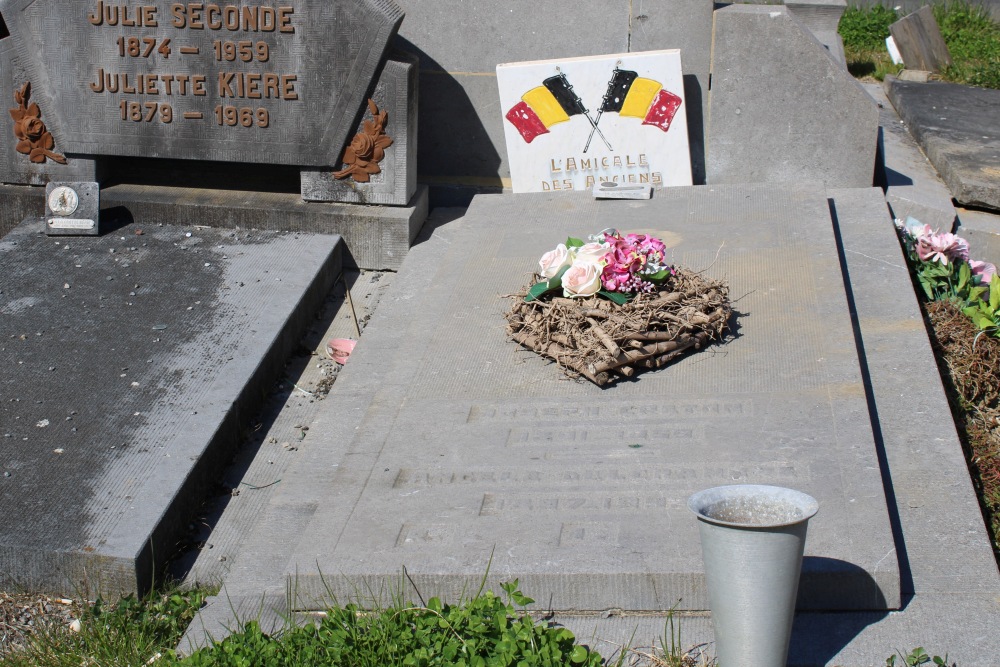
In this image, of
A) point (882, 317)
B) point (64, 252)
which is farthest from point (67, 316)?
point (882, 317)

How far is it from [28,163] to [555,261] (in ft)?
10.6

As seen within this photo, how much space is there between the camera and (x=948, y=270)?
4.76m

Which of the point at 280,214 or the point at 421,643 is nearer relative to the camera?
the point at 421,643

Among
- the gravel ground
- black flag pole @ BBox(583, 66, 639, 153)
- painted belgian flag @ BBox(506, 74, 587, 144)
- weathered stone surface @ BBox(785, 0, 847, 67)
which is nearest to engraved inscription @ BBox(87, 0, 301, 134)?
painted belgian flag @ BBox(506, 74, 587, 144)

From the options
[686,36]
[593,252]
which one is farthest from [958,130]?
[593,252]

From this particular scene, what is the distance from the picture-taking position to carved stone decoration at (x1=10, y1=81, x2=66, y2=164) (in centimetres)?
551

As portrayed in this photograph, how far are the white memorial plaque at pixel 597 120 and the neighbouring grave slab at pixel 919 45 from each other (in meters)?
4.12

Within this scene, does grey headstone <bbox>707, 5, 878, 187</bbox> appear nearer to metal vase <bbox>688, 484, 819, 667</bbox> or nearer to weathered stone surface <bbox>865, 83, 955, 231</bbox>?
weathered stone surface <bbox>865, 83, 955, 231</bbox>

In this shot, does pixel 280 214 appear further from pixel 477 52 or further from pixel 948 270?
pixel 948 270

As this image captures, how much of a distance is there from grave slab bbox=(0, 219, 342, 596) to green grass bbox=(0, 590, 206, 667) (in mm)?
132

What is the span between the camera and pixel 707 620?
8.87 feet

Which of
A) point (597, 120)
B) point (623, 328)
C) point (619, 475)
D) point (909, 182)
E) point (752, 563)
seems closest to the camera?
point (752, 563)

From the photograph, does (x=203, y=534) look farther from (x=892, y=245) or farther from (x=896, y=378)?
(x=892, y=245)

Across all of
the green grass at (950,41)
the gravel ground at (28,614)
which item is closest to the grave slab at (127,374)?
the gravel ground at (28,614)
